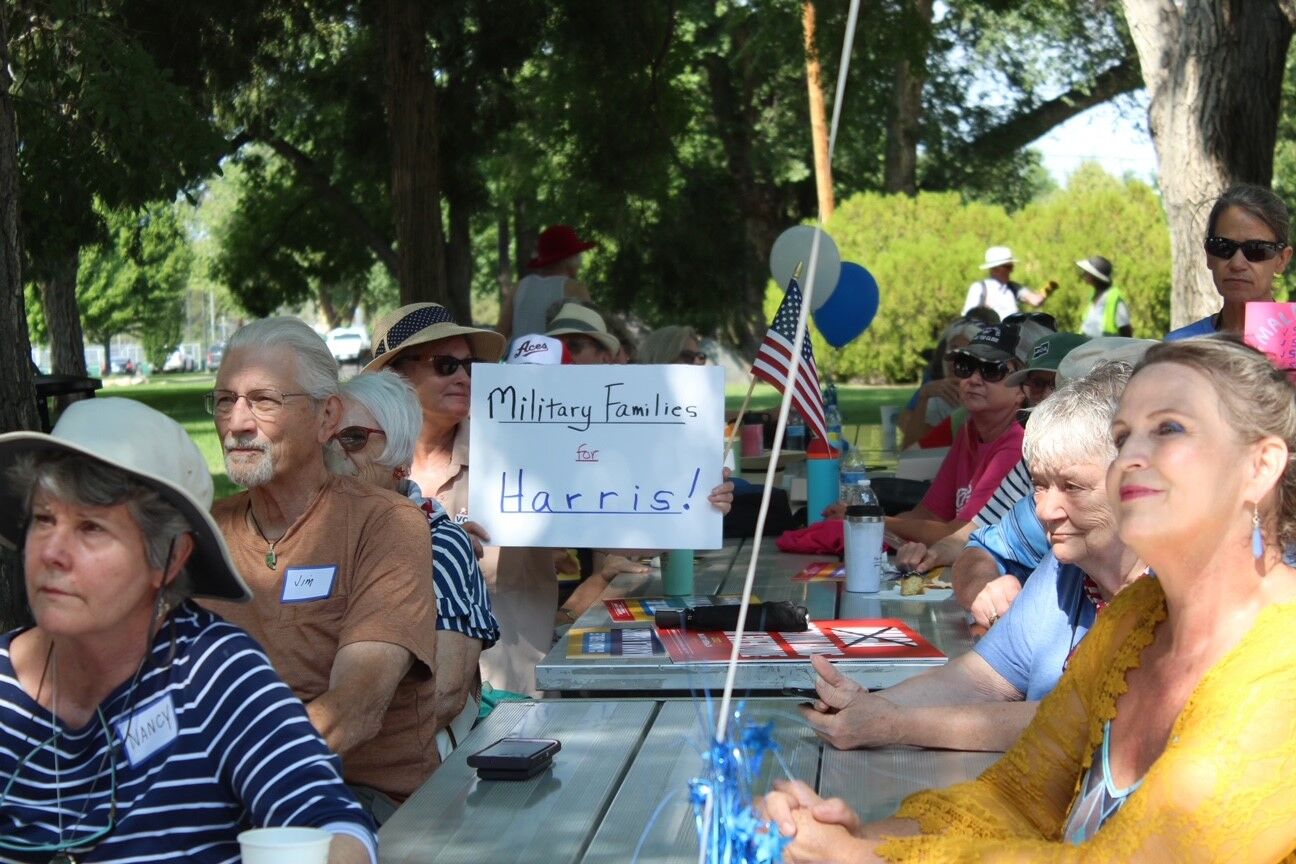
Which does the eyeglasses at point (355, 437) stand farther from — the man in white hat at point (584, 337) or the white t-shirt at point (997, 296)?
the white t-shirt at point (997, 296)

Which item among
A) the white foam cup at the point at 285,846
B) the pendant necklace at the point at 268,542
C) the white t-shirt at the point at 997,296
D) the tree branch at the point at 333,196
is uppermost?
the tree branch at the point at 333,196

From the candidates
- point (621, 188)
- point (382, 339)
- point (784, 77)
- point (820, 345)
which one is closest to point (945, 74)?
point (784, 77)

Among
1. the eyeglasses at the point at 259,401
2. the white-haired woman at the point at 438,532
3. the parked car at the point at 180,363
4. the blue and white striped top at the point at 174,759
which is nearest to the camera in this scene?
the blue and white striped top at the point at 174,759

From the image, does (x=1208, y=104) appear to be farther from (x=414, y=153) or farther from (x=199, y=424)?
(x=199, y=424)

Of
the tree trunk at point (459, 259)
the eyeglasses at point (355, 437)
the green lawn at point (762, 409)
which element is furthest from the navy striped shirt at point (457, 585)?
the tree trunk at point (459, 259)

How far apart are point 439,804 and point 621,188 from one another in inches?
454

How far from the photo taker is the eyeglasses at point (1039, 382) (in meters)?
5.29

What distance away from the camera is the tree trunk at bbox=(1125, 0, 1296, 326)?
777 cm

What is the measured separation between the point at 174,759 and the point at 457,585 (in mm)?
1475

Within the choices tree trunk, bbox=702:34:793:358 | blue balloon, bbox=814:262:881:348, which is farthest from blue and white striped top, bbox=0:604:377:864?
tree trunk, bbox=702:34:793:358

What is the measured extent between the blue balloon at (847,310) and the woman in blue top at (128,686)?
18.5 feet

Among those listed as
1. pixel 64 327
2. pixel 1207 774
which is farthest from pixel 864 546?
pixel 64 327

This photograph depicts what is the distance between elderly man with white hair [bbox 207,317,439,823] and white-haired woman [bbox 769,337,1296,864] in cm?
111

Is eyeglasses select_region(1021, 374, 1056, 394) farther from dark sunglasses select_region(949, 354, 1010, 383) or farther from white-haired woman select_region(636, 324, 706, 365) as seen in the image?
white-haired woman select_region(636, 324, 706, 365)
